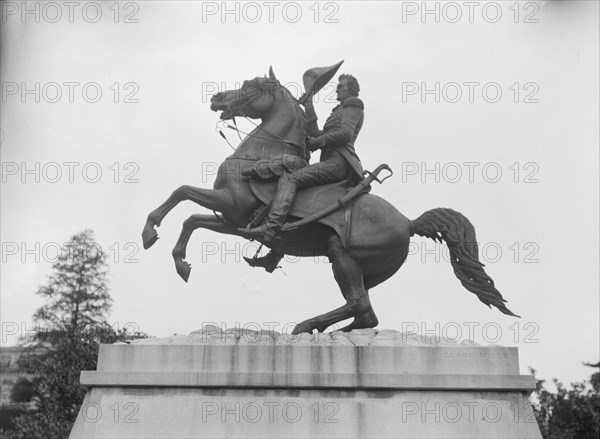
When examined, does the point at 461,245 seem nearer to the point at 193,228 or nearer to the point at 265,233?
the point at 265,233

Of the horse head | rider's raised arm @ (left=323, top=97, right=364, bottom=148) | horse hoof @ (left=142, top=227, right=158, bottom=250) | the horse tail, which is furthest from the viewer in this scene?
the horse head

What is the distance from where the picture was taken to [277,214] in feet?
34.8

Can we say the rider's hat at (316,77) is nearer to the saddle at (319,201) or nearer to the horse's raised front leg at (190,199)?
the saddle at (319,201)

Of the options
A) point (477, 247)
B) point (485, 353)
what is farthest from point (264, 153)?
point (485, 353)

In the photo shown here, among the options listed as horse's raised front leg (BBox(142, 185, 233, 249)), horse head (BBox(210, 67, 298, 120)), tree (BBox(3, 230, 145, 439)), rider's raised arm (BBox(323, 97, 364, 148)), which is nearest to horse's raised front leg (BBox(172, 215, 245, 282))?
horse's raised front leg (BBox(142, 185, 233, 249))

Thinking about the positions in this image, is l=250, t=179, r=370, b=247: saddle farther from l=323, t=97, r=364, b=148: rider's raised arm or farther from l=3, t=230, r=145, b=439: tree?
l=3, t=230, r=145, b=439: tree

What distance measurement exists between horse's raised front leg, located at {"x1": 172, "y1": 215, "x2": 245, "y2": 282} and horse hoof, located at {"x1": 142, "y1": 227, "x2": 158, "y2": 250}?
371 mm

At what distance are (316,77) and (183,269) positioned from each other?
2916 mm

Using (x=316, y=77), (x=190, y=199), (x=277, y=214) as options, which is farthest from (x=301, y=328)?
(x=316, y=77)

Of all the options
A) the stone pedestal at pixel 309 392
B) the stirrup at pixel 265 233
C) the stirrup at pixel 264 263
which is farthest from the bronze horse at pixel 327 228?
the stone pedestal at pixel 309 392

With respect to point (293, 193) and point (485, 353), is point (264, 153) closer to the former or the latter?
point (293, 193)

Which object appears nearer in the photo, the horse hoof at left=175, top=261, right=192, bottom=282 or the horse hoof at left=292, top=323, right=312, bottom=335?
the horse hoof at left=292, top=323, right=312, bottom=335

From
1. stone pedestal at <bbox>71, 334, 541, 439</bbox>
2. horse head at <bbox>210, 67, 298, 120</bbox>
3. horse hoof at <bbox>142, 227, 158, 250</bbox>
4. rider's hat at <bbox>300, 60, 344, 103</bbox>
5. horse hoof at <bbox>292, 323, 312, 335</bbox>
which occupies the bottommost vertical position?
stone pedestal at <bbox>71, 334, 541, 439</bbox>

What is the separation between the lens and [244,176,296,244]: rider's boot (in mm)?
10594
